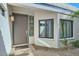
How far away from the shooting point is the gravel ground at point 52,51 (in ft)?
16.9

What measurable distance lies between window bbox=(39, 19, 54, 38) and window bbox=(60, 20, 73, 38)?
36 cm

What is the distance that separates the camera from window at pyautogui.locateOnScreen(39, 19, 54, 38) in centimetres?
580

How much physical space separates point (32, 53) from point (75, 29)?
1805 mm

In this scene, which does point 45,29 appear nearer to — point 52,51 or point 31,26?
point 31,26

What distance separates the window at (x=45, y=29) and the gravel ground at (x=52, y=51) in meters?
0.56

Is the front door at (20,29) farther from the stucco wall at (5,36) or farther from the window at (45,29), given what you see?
the window at (45,29)

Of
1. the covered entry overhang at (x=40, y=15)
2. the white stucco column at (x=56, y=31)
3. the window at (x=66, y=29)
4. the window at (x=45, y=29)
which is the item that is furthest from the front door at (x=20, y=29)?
the window at (x=66, y=29)

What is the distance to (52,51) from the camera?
17.5 ft

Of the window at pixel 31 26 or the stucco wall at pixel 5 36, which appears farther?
the window at pixel 31 26

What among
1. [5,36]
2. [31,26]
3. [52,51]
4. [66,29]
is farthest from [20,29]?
[66,29]

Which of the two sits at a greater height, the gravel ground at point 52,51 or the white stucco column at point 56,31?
the white stucco column at point 56,31

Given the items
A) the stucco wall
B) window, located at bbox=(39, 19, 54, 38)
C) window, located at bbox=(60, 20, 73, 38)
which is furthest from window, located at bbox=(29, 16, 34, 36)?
window, located at bbox=(60, 20, 73, 38)

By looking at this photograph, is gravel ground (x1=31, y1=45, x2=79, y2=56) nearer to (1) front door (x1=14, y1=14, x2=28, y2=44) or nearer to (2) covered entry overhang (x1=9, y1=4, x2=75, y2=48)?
(2) covered entry overhang (x1=9, y1=4, x2=75, y2=48)

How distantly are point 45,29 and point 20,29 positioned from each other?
3.20 feet
